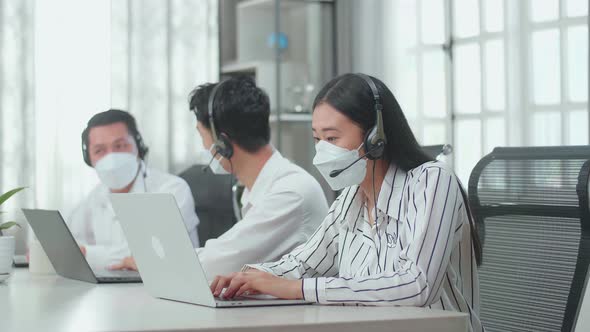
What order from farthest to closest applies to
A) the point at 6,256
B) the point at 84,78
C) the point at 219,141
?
the point at 84,78 → the point at 219,141 → the point at 6,256

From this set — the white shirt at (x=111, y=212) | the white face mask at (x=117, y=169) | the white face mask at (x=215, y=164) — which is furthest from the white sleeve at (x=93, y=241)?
the white face mask at (x=215, y=164)

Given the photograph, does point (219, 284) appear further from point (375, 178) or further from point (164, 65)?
point (164, 65)

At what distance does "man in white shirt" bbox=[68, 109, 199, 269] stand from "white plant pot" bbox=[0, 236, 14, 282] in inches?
Answer: 34.7

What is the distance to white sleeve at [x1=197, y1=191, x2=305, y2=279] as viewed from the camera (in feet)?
7.03

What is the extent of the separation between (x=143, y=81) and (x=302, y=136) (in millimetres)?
963

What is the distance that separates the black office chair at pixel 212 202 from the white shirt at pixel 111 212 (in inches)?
1.1

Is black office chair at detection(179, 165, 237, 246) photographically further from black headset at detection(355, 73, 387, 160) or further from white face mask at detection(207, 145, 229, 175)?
black headset at detection(355, 73, 387, 160)

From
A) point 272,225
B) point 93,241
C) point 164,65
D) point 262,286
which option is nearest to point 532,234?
point 262,286

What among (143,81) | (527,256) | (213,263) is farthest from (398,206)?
(143,81)

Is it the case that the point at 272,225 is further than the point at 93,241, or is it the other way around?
the point at 93,241

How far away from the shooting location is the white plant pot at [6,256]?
1.98m

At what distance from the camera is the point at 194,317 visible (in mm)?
1324

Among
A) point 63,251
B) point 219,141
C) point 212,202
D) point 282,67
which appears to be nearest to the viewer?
point 63,251

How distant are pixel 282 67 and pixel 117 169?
206 centimetres
